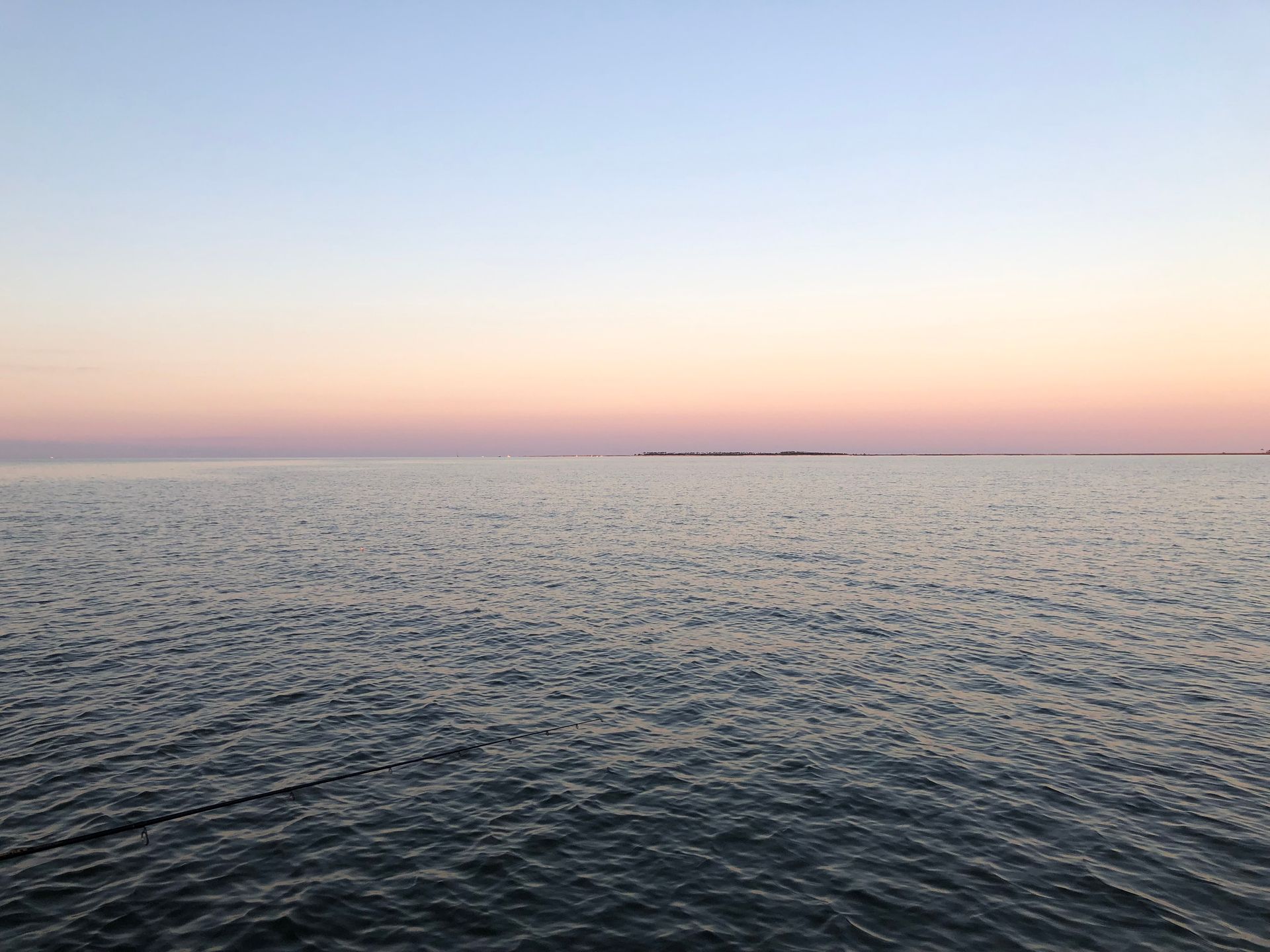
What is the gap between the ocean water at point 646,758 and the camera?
48.2 ft

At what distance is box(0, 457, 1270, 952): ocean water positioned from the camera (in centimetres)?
1468

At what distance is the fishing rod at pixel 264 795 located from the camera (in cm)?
1472

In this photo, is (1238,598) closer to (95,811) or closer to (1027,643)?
(1027,643)

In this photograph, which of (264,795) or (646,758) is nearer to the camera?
(264,795)

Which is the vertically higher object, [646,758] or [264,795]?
[264,795]

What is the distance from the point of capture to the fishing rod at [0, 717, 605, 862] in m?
14.7

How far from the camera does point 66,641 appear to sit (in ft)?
112

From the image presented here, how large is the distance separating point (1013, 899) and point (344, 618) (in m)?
35.9

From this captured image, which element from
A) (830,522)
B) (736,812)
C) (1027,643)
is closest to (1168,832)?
(736,812)

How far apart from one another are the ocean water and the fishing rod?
40 cm

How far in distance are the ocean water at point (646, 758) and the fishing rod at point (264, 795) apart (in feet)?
1.33

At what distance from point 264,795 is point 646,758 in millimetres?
11096

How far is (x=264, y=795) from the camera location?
1848 centimetres

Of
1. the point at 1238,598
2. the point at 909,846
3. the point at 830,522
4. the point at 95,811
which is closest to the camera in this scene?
the point at 909,846
